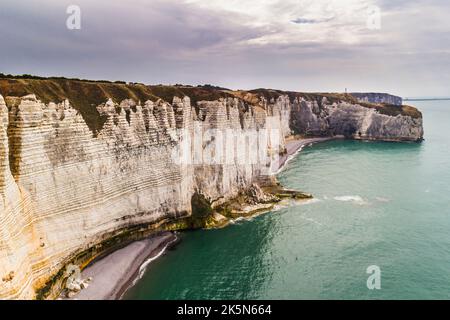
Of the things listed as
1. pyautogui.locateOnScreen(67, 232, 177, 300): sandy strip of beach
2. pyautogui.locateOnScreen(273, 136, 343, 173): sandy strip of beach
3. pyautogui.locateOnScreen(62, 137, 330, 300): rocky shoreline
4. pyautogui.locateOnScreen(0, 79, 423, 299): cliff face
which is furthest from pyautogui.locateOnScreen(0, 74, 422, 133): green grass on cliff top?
pyautogui.locateOnScreen(273, 136, 343, 173): sandy strip of beach

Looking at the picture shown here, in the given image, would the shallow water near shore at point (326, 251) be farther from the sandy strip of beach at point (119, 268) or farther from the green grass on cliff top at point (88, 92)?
the green grass on cliff top at point (88, 92)

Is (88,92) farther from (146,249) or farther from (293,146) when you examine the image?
(293,146)

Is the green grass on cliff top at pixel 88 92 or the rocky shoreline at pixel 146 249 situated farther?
the green grass on cliff top at pixel 88 92

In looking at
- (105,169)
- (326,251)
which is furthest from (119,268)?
(326,251)

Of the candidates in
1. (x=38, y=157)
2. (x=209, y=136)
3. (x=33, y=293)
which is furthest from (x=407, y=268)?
(x=38, y=157)

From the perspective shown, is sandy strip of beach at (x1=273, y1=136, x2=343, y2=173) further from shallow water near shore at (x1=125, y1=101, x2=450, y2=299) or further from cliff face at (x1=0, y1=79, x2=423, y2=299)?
cliff face at (x1=0, y1=79, x2=423, y2=299)

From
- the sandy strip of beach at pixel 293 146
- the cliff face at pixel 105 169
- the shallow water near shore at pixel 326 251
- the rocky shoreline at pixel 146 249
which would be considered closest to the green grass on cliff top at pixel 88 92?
the cliff face at pixel 105 169

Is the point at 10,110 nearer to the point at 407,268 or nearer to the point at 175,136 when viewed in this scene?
the point at 175,136

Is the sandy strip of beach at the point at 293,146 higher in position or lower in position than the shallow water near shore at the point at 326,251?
higher
